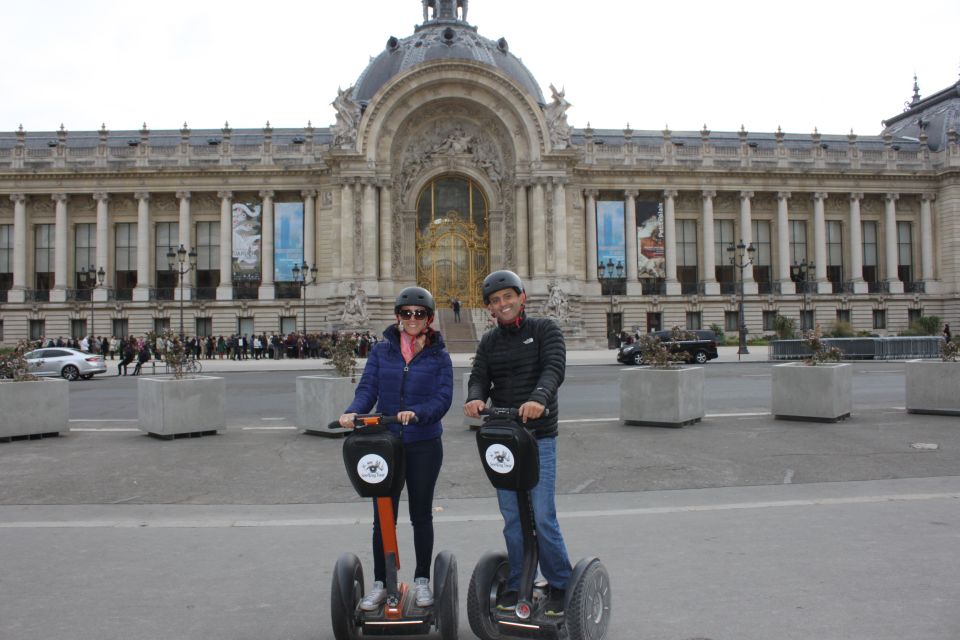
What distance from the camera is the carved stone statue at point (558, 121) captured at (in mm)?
48219

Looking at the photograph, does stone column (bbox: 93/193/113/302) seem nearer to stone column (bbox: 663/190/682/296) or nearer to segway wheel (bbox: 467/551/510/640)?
stone column (bbox: 663/190/682/296)

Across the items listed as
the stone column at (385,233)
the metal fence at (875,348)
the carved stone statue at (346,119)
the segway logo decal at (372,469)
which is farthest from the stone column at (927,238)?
the segway logo decal at (372,469)

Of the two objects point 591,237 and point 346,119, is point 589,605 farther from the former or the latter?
point 591,237

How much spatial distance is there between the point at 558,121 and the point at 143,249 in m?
28.4

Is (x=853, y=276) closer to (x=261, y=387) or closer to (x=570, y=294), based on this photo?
(x=570, y=294)

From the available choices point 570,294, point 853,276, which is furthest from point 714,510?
point 853,276

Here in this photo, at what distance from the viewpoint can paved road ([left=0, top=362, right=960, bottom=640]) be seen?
4.66 meters

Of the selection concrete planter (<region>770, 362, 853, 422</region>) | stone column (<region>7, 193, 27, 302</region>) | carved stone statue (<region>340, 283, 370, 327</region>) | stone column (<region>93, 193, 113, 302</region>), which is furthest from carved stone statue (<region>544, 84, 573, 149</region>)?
concrete planter (<region>770, 362, 853, 422</region>)

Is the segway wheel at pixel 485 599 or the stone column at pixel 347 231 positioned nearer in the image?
the segway wheel at pixel 485 599

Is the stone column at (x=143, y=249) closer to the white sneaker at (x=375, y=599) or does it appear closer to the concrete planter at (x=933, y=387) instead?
the concrete planter at (x=933, y=387)

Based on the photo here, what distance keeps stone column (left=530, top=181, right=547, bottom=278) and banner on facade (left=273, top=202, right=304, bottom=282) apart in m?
15.3

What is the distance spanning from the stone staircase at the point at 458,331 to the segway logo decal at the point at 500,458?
3764 centimetres

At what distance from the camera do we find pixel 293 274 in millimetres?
Answer: 49812

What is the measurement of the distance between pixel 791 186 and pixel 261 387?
43804 mm
